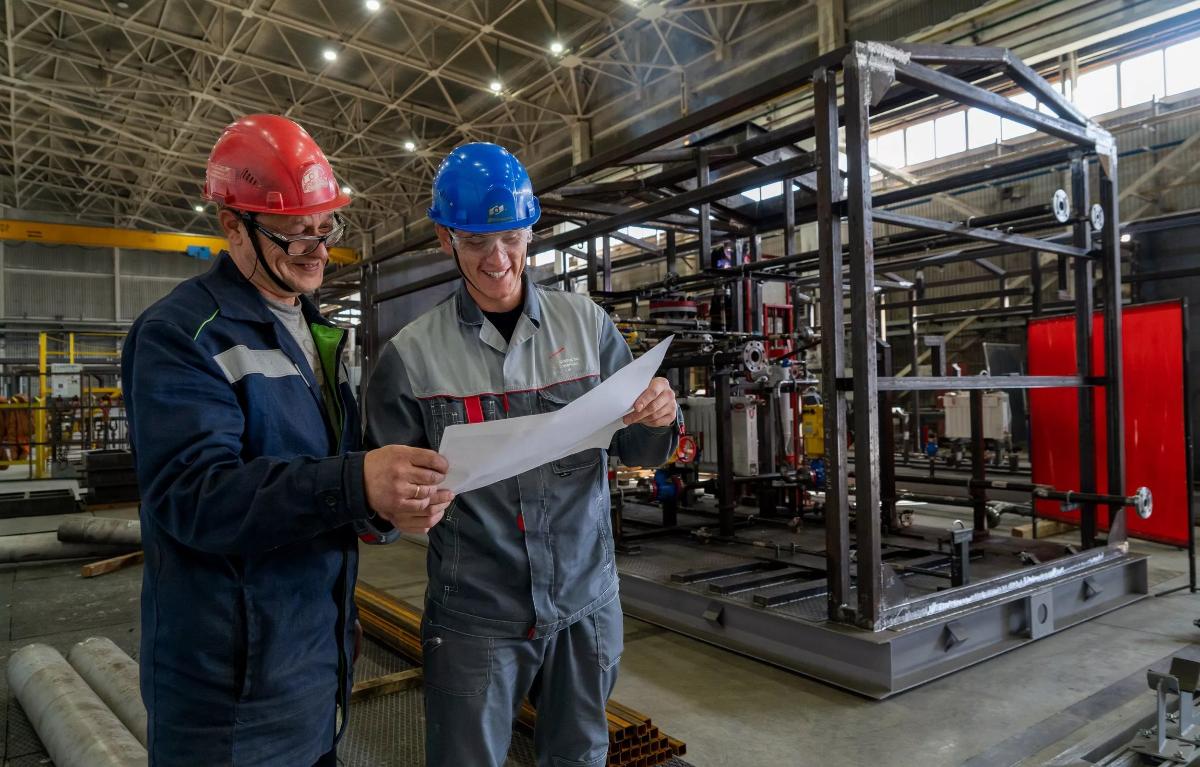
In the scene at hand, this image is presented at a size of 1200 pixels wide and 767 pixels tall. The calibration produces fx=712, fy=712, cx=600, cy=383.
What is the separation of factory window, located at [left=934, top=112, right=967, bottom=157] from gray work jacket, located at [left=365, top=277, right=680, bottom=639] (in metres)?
14.6

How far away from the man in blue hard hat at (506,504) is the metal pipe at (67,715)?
5.06 feet

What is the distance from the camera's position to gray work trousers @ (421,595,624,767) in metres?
1.50

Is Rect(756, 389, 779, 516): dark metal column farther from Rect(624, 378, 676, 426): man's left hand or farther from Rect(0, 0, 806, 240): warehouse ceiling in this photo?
Rect(0, 0, 806, 240): warehouse ceiling

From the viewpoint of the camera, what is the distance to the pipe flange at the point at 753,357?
5.48 metres

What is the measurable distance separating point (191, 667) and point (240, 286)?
670 mm

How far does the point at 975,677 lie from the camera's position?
3555mm

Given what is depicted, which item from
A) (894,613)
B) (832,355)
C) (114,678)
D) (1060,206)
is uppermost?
(1060,206)

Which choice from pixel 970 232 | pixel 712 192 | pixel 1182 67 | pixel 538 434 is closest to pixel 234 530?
pixel 538 434

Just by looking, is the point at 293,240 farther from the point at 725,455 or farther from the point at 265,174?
the point at 725,455

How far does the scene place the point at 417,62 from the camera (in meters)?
12.4

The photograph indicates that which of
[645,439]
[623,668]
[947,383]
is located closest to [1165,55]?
[947,383]

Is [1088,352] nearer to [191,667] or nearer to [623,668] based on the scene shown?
[623,668]

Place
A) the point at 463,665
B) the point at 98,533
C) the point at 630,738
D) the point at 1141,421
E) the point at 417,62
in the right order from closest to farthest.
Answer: the point at 463,665 → the point at 630,738 → the point at 1141,421 → the point at 98,533 → the point at 417,62

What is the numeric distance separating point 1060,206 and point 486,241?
415cm
